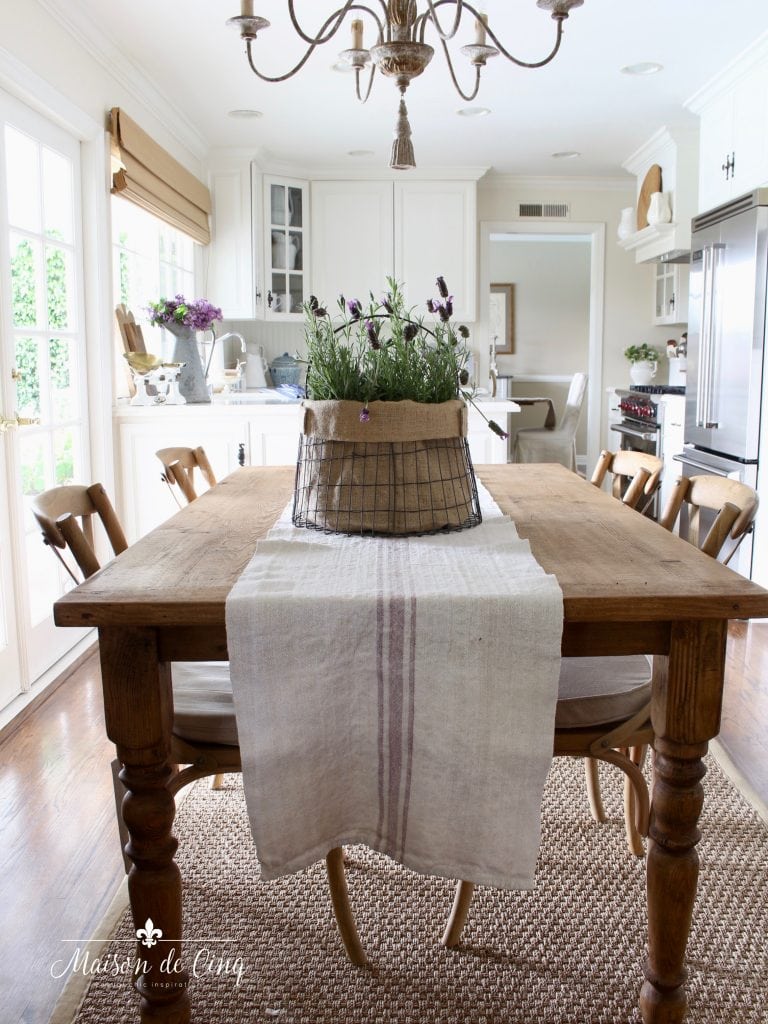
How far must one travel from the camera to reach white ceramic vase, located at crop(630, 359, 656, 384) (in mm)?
6125

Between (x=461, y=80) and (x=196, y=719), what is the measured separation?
12.2 feet

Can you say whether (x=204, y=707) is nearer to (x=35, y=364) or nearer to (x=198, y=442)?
(x=35, y=364)

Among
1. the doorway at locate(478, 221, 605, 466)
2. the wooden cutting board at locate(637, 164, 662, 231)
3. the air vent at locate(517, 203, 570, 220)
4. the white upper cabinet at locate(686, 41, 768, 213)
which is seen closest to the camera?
the white upper cabinet at locate(686, 41, 768, 213)

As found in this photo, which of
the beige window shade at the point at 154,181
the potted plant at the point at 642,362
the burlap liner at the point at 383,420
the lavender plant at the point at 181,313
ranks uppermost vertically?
the beige window shade at the point at 154,181

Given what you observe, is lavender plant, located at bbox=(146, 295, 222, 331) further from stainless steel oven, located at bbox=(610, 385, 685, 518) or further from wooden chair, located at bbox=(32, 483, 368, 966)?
wooden chair, located at bbox=(32, 483, 368, 966)

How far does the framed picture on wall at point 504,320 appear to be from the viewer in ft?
30.0

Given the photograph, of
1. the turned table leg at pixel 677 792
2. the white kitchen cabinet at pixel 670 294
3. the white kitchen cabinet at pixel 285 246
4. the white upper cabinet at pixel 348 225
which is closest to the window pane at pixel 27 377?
the turned table leg at pixel 677 792

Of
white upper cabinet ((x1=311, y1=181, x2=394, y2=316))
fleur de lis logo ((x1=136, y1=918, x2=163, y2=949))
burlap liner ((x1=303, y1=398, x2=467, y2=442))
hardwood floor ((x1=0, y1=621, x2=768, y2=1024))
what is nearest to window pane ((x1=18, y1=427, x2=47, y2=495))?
hardwood floor ((x1=0, y1=621, x2=768, y2=1024))

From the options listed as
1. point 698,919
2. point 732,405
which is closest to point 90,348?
point 732,405

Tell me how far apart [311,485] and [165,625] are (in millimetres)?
424

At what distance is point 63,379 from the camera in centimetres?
334

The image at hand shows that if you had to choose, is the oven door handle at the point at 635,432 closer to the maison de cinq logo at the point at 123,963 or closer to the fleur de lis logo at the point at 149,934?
the maison de cinq logo at the point at 123,963

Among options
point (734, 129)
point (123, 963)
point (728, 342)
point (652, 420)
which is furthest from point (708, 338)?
point (123, 963)

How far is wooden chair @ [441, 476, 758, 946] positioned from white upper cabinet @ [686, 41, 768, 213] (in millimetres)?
2548
